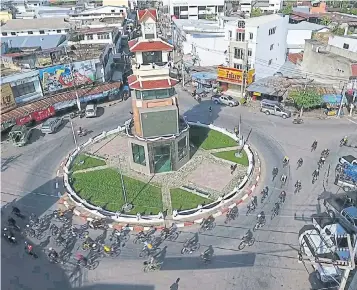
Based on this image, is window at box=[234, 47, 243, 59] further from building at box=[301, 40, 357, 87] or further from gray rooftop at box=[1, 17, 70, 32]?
gray rooftop at box=[1, 17, 70, 32]

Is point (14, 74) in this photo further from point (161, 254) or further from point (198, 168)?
point (161, 254)

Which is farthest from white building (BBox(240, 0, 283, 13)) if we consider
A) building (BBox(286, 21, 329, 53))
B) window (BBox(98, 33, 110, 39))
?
window (BBox(98, 33, 110, 39))

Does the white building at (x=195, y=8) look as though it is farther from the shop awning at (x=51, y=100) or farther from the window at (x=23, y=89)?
the window at (x=23, y=89)

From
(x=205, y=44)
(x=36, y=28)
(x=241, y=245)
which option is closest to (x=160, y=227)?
(x=241, y=245)

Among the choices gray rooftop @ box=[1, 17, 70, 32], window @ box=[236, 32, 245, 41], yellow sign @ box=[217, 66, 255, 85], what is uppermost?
gray rooftop @ box=[1, 17, 70, 32]

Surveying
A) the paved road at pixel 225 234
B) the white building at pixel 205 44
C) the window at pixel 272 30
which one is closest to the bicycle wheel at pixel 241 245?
the paved road at pixel 225 234

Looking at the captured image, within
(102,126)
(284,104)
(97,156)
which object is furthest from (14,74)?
(284,104)
